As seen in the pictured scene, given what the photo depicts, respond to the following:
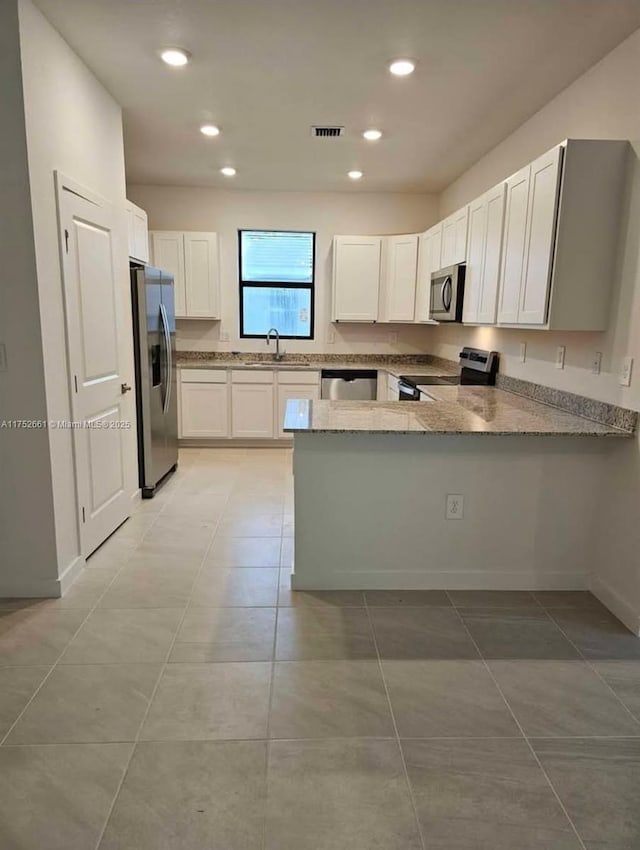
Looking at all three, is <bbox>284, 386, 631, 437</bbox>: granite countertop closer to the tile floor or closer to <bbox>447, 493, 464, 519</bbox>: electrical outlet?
<bbox>447, 493, 464, 519</bbox>: electrical outlet

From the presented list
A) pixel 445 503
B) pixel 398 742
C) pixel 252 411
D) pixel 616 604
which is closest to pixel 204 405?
pixel 252 411

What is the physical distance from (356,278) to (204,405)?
206 cm

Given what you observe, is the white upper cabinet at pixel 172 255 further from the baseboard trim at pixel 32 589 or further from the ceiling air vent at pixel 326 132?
the baseboard trim at pixel 32 589

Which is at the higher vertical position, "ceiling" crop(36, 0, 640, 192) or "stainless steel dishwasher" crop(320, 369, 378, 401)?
"ceiling" crop(36, 0, 640, 192)

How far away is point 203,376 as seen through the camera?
549 cm

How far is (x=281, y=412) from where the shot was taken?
561 cm

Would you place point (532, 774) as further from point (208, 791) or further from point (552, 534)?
point (552, 534)

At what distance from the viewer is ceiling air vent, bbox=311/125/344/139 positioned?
Result: 378 cm

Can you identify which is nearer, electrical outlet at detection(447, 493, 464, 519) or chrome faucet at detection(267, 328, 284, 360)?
electrical outlet at detection(447, 493, 464, 519)

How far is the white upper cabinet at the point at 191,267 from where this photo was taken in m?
5.53

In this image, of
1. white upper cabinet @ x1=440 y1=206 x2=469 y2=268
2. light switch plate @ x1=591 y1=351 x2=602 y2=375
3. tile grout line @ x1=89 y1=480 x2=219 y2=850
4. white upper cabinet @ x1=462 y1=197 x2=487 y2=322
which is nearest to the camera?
tile grout line @ x1=89 y1=480 x2=219 y2=850

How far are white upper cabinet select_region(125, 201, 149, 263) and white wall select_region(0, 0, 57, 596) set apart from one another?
1.63 m

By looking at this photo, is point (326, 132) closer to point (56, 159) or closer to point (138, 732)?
point (56, 159)

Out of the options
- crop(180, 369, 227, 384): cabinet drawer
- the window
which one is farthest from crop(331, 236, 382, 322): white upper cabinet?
crop(180, 369, 227, 384): cabinet drawer
